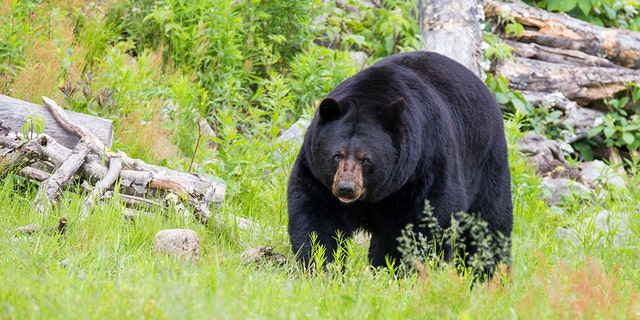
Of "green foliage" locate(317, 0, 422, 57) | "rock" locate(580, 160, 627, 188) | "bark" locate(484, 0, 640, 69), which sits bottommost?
"rock" locate(580, 160, 627, 188)

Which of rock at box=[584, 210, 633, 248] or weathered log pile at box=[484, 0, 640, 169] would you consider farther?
weathered log pile at box=[484, 0, 640, 169]

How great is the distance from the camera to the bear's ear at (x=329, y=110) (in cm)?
493

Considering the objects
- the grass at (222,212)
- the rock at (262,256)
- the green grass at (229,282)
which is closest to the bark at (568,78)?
the grass at (222,212)

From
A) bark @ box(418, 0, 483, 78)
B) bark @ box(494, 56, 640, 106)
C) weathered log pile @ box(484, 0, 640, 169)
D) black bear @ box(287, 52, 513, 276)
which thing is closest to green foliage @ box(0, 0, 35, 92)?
black bear @ box(287, 52, 513, 276)

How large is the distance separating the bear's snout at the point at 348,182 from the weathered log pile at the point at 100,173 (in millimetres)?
1201

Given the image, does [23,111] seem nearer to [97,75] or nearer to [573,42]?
[97,75]

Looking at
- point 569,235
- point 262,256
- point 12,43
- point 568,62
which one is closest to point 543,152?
point 568,62

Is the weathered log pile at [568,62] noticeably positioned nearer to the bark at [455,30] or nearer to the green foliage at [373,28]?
the bark at [455,30]

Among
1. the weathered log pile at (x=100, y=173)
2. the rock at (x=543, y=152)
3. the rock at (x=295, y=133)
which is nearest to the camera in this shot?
the weathered log pile at (x=100, y=173)

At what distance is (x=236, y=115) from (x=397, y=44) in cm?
245

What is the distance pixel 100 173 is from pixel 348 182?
6.17ft

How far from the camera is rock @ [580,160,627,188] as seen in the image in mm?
8719

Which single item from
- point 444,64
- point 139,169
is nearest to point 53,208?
point 139,169

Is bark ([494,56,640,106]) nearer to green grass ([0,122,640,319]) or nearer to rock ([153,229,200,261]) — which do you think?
green grass ([0,122,640,319])
